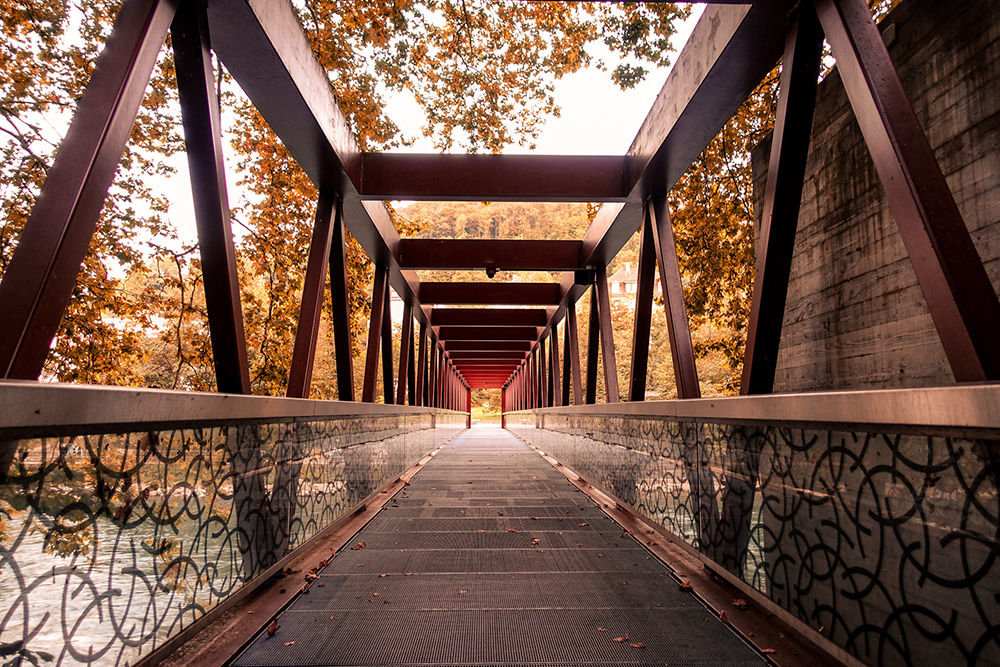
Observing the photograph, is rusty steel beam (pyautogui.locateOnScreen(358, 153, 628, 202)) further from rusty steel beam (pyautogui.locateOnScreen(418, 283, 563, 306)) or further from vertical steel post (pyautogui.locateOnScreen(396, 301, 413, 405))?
vertical steel post (pyautogui.locateOnScreen(396, 301, 413, 405))

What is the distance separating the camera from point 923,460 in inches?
53.2

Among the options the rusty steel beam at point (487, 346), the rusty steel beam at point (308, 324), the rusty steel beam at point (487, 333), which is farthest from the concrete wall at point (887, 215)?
the rusty steel beam at point (487, 346)

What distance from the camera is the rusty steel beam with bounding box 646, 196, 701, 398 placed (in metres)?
4.23

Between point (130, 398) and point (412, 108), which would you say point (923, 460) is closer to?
point (130, 398)

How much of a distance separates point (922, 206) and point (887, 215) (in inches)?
30.0

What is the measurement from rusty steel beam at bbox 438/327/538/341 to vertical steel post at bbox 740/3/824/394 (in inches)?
493

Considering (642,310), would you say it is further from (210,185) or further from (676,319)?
(210,185)

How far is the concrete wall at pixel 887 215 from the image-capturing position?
195 centimetres

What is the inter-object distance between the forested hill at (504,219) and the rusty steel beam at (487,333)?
2647mm

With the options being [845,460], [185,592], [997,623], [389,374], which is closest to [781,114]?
[845,460]

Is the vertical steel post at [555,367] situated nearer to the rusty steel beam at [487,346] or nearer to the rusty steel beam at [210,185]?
the rusty steel beam at [487,346]

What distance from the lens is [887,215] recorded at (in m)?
2.41

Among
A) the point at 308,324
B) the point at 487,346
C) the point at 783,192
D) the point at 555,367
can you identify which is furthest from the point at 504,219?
the point at 783,192

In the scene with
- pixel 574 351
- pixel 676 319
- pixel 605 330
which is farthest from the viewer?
pixel 574 351
